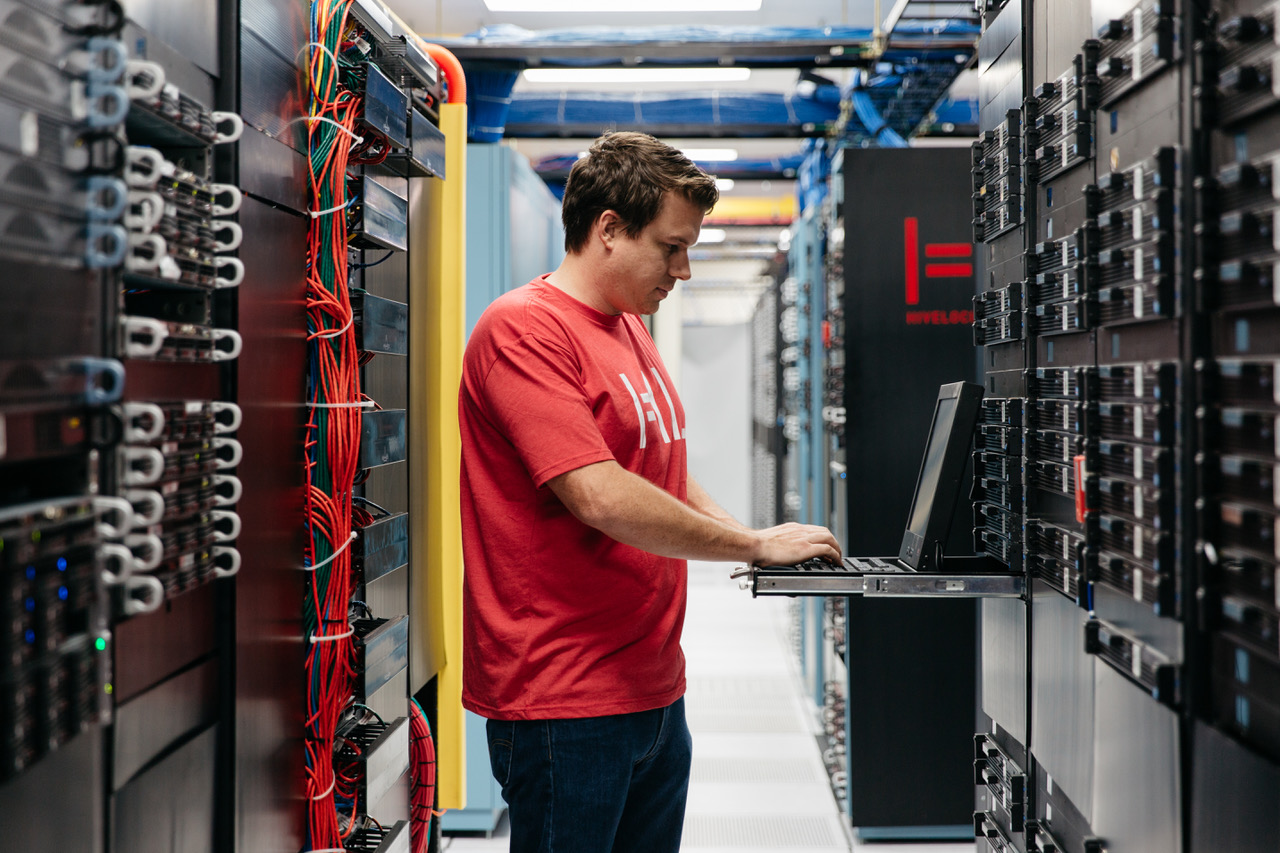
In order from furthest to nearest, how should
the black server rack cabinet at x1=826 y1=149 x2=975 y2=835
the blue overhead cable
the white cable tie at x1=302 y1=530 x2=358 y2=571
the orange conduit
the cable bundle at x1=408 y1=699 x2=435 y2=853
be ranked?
the blue overhead cable → the black server rack cabinet at x1=826 y1=149 x2=975 y2=835 → the orange conduit → the cable bundle at x1=408 y1=699 x2=435 y2=853 → the white cable tie at x1=302 y1=530 x2=358 y2=571

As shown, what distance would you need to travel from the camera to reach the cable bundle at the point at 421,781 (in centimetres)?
261

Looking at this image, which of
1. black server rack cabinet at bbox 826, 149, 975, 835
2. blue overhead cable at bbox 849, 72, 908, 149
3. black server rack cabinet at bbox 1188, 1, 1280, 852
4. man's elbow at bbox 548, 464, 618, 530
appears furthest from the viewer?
blue overhead cable at bbox 849, 72, 908, 149

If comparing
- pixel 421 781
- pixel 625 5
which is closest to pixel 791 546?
pixel 421 781

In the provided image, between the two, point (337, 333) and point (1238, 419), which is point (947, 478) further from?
point (337, 333)

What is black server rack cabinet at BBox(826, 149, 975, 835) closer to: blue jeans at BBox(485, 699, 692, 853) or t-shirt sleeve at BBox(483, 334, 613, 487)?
blue jeans at BBox(485, 699, 692, 853)

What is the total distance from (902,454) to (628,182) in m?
2.02

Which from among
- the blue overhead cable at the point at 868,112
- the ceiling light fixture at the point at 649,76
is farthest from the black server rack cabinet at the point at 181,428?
the ceiling light fixture at the point at 649,76

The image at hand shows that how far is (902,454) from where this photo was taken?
3463 millimetres

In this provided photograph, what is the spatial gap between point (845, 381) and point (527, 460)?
6.88ft

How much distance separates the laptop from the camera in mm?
1779

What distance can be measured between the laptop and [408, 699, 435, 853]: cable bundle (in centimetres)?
119

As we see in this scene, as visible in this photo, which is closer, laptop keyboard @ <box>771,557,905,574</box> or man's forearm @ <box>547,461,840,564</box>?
man's forearm @ <box>547,461,840,564</box>

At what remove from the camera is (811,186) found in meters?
6.52

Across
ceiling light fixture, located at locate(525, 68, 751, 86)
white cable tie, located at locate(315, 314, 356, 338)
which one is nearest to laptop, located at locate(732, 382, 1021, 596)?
white cable tie, located at locate(315, 314, 356, 338)
